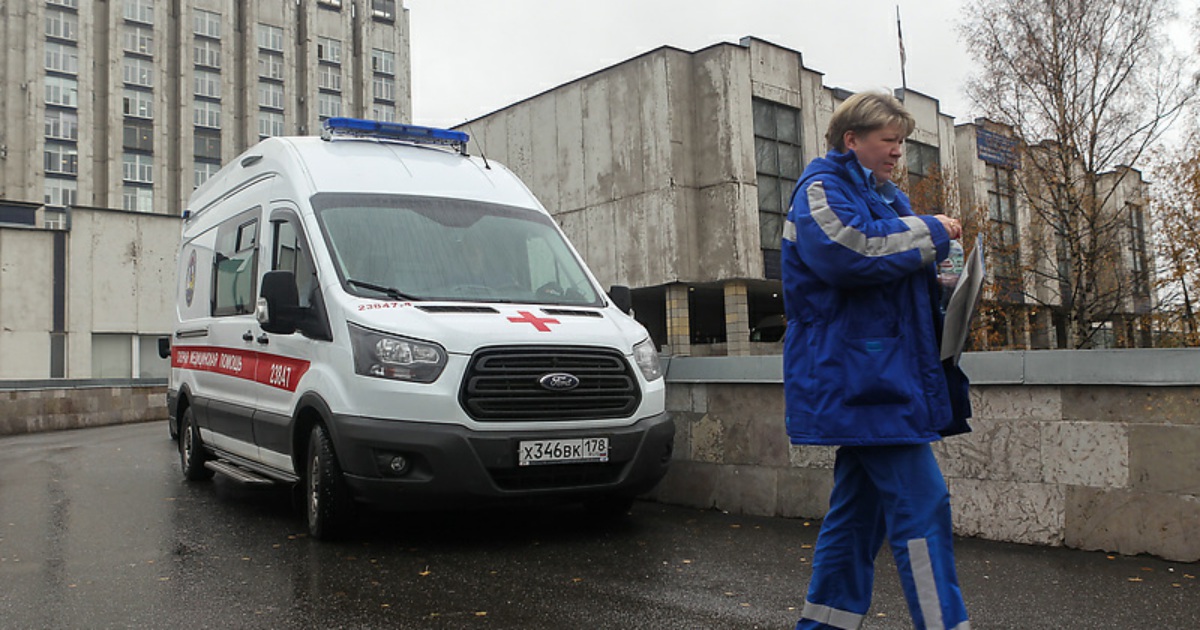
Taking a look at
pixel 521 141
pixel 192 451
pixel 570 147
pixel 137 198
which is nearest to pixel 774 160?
pixel 570 147

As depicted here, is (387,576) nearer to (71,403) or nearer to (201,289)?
(201,289)

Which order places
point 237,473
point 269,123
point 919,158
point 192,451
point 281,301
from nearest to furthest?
point 281,301 → point 237,473 → point 192,451 → point 919,158 → point 269,123

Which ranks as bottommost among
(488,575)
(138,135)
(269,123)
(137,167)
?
(488,575)

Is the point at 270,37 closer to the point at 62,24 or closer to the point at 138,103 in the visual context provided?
the point at 138,103

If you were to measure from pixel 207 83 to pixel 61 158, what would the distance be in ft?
38.3

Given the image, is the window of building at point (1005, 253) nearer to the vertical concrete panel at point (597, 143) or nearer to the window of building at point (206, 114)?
the vertical concrete panel at point (597, 143)

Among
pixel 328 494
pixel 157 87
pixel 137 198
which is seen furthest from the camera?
pixel 157 87

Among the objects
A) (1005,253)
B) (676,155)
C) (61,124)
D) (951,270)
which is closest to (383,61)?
(61,124)

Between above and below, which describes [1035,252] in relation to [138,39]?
below

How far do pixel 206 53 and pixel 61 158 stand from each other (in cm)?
1298

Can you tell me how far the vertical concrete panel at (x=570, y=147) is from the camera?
36.6 meters

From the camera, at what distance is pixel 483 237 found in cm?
698

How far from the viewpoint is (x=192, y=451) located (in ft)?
30.5

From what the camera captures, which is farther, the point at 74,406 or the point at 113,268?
the point at 113,268
